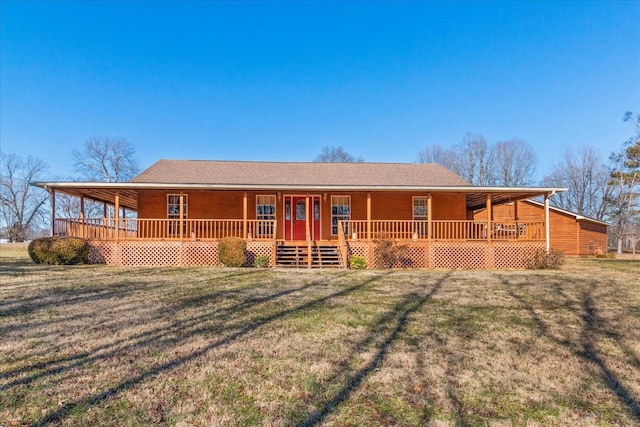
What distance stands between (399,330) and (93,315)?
4.62 metres

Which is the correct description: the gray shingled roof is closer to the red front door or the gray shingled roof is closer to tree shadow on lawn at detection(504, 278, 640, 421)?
the red front door

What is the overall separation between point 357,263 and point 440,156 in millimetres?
35251

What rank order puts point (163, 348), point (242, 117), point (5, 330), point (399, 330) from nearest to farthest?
point (163, 348) < point (5, 330) < point (399, 330) < point (242, 117)

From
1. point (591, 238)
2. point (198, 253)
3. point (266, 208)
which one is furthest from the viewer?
point (591, 238)

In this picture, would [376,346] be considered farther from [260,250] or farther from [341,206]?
[341,206]

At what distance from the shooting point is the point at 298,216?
16375 mm

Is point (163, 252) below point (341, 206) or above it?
below

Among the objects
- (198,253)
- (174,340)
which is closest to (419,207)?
(198,253)

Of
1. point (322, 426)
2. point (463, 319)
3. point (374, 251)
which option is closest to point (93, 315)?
point (322, 426)

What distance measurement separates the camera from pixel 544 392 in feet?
11.7

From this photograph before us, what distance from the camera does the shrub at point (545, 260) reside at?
13328 mm

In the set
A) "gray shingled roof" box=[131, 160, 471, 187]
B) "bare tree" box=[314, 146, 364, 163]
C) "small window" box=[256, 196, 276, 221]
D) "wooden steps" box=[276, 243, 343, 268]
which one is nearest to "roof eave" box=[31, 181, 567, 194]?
"gray shingled roof" box=[131, 160, 471, 187]

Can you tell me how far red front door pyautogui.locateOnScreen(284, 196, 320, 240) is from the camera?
16266mm

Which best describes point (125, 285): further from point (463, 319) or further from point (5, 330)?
point (463, 319)
